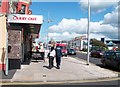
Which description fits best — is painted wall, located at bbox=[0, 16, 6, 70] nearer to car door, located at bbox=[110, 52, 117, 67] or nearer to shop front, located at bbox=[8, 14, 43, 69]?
shop front, located at bbox=[8, 14, 43, 69]

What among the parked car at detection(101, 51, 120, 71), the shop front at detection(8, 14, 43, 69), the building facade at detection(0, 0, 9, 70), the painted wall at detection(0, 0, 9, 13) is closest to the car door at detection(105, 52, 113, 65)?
the parked car at detection(101, 51, 120, 71)

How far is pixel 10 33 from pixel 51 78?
21.5 ft

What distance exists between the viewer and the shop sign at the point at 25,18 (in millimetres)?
20875

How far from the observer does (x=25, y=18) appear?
21188 mm

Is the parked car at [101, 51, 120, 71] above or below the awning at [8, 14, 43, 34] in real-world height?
below

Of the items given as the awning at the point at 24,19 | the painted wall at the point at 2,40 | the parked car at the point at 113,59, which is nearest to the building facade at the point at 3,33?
the painted wall at the point at 2,40

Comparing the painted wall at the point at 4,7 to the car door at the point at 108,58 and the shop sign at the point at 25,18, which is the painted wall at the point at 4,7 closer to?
the shop sign at the point at 25,18

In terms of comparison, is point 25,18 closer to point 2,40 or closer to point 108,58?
point 2,40

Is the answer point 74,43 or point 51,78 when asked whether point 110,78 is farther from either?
point 74,43

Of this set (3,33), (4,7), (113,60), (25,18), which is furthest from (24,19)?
(113,60)

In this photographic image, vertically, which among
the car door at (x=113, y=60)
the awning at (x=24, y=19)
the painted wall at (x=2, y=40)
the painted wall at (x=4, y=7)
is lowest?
the car door at (x=113, y=60)

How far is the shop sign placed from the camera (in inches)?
822

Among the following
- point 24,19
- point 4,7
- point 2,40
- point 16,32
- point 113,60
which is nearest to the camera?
point 2,40

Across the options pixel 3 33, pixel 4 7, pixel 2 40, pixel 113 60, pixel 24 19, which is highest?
pixel 4 7
